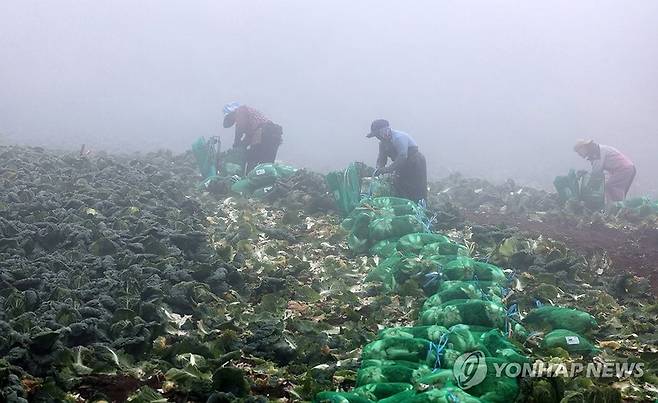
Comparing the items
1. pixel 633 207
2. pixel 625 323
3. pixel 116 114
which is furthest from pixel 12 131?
pixel 625 323

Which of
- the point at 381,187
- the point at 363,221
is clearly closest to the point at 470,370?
the point at 363,221

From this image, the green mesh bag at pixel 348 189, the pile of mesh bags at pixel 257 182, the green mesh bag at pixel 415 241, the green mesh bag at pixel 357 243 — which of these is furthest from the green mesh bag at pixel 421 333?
the pile of mesh bags at pixel 257 182

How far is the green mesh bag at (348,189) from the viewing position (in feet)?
32.1

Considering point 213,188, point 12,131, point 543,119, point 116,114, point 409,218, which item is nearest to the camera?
point 409,218

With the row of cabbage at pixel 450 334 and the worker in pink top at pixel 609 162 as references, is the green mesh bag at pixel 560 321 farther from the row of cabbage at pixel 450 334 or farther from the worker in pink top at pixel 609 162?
the worker in pink top at pixel 609 162

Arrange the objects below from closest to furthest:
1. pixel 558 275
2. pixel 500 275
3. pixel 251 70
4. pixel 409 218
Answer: pixel 500 275 < pixel 558 275 < pixel 409 218 < pixel 251 70

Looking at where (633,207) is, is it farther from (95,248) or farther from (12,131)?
(12,131)

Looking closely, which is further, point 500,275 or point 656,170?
point 656,170

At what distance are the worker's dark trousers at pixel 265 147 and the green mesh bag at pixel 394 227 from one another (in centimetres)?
568

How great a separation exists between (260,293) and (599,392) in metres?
3.52

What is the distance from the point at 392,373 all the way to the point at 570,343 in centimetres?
163

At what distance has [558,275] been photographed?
22.6 ft

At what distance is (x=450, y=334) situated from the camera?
4383mm

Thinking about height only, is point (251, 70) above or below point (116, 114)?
above
